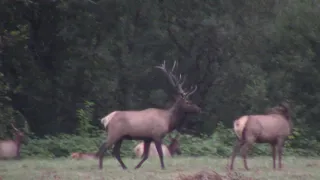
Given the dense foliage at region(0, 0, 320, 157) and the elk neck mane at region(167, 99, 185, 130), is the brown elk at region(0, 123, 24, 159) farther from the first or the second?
the elk neck mane at region(167, 99, 185, 130)

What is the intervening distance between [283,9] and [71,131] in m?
10.0

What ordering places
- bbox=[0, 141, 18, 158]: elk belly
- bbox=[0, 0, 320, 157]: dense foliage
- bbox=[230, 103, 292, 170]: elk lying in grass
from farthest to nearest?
bbox=[0, 0, 320, 157]: dense foliage
bbox=[0, 141, 18, 158]: elk belly
bbox=[230, 103, 292, 170]: elk lying in grass

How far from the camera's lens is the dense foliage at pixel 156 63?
23.9 metres

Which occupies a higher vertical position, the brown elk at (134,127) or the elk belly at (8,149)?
the brown elk at (134,127)

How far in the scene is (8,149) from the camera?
19.8 meters

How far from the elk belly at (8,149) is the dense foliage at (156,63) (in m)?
1.69

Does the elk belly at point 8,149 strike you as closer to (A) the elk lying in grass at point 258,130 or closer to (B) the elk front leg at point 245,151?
(A) the elk lying in grass at point 258,130

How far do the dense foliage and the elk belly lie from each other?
1.69 metres

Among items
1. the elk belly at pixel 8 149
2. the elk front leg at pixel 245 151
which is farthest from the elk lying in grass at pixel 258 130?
the elk belly at pixel 8 149

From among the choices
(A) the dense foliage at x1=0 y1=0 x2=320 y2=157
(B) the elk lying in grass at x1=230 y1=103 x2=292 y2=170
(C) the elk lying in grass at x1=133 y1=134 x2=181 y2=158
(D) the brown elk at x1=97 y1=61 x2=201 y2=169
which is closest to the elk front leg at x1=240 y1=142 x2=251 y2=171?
(B) the elk lying in grass at x1=230 y1=103 x2=292 y2=170

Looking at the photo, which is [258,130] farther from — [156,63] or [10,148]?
[156,63]

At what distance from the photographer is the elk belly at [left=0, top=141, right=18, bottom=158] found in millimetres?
19734

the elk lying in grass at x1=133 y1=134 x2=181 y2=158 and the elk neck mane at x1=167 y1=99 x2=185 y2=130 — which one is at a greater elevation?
the elk neck mane at x1=167 y1=99 x2=185 y2=130

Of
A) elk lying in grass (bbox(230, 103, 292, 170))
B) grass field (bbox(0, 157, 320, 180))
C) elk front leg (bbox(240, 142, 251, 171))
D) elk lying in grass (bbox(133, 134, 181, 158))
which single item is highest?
elk lying in grass (bbox(230, 103, 292, 170))
